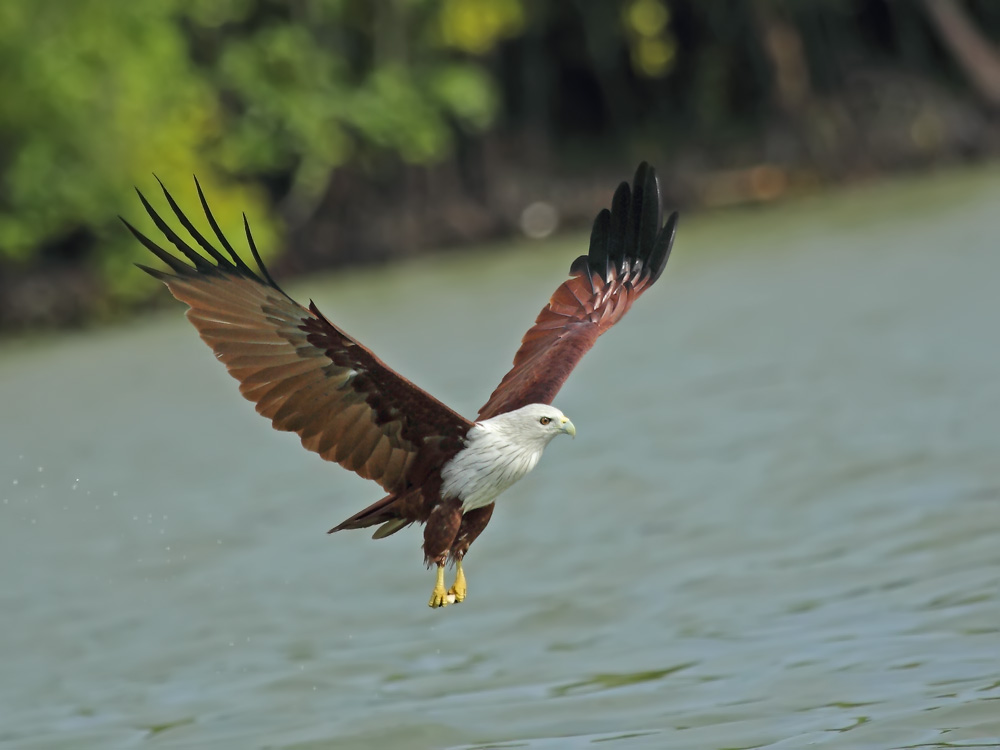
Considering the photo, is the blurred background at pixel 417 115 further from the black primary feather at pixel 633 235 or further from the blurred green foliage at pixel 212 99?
the black primary feather at pixel 633 235

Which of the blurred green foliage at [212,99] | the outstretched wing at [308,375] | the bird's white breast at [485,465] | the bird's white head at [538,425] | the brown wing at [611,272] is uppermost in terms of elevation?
the blurred green foliage at [212,99]

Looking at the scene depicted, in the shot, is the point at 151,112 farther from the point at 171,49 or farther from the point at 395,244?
the point at 395,244

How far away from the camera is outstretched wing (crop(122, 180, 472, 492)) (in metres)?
6.26

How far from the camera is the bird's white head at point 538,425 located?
20.7 feet

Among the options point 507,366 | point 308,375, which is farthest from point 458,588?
point 507,366

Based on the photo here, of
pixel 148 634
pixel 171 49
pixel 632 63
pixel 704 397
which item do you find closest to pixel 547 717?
pixel 148 634

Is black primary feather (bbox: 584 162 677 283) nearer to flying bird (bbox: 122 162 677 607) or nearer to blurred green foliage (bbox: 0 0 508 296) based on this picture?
flying bird (bbox: 122 162 677 607)

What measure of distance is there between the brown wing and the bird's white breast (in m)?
0.98

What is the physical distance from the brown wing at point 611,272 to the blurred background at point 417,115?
60.0 ft

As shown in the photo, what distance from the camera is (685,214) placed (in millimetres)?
28906

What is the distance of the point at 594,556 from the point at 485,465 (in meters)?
4.87

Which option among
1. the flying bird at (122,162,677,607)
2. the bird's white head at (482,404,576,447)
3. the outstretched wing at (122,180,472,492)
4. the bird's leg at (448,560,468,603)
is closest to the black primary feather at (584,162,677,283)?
the flying bird at (122,162,677,607)

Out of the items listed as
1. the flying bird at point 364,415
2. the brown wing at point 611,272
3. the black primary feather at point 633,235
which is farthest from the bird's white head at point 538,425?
the black primary feather at point 633,235

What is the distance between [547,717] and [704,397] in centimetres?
756
